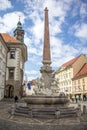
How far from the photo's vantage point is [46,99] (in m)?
13.8

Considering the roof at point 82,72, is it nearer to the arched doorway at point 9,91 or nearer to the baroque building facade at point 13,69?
the arched doorway at point 9,91

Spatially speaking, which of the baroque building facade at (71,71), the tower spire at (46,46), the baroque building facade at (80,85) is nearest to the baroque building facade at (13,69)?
the tower spire at (46,46)

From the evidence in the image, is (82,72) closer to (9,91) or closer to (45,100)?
(9,91)

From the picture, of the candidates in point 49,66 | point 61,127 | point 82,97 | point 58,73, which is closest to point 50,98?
point 49,66

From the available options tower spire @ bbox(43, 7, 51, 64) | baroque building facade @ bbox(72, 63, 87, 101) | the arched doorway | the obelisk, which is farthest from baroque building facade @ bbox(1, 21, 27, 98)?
baroque building facade @ bbox(72, 63, 87, 101)

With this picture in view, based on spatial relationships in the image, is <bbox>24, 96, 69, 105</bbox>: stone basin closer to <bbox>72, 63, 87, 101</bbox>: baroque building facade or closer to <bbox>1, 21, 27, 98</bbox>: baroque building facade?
<bbox>1, 21, 27, 98</bbox>: baroque building facade

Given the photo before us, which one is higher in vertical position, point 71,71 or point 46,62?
point 71,71

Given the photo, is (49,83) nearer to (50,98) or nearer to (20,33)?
(50,98)

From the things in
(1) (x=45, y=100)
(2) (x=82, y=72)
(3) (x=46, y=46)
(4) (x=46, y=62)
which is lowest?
(1) (x=45, y=100)

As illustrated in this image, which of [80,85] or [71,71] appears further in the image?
[71,71]

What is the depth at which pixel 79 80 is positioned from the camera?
49906 millimetres

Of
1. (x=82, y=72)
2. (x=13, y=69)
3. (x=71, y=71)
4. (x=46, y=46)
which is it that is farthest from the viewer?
(x=71, y=71)

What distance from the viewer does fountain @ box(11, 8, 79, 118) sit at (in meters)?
11.7

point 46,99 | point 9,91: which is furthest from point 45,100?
point 9,91
